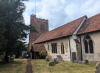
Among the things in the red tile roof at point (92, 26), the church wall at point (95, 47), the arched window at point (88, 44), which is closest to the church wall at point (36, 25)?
the red tile roof at point (92, 26)

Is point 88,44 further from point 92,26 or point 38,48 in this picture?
point 38,48

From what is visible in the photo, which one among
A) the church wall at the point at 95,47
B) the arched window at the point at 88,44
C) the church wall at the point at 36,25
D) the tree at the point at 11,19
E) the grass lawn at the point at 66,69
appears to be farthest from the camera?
the church wall at the point at 36,25

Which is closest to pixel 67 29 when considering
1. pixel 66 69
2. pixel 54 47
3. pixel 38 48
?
pixel 54 47

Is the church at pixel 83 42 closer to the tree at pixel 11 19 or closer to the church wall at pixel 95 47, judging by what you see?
the church wall at pixel 95 47

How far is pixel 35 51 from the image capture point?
2042 cm

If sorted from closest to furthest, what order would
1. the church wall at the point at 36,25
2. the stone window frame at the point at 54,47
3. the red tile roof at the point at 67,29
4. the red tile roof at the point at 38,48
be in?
the red tile roof at the point at 67,29, the stone window frame at the point at 54,47, the red tile roof at the point at 38,48, the church wall at the point at 36,25

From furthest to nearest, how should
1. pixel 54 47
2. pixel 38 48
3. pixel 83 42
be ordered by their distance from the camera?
pixel 38 48
pixel 54 47
pixel 83 42

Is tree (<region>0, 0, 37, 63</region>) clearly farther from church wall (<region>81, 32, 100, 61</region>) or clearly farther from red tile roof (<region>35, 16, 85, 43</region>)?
church wall (<region>81, 32, 100, 61</region>)

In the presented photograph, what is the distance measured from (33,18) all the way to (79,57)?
22066mm

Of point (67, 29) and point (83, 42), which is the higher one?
point (67, 29)

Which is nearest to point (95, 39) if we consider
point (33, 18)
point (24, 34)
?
point (24, 34)

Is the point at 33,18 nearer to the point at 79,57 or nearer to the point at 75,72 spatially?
the point at 79,57

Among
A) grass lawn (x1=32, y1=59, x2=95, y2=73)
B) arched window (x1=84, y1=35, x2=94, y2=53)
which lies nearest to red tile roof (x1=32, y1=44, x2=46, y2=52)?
grass lawn (x1=32, y1=59, x2=95, y2=73)

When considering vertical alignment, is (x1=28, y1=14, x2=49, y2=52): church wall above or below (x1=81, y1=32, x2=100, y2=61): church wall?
above
